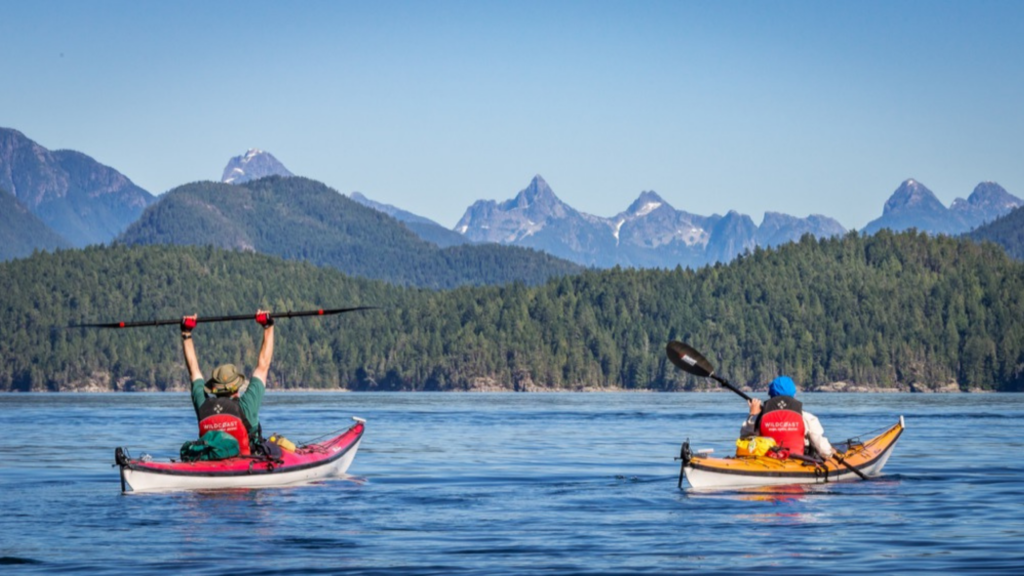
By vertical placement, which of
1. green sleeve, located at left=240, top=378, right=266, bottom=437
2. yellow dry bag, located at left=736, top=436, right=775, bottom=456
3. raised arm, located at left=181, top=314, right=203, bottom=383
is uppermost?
raised arm, located at left=181, top=314, right=203, bottom=383

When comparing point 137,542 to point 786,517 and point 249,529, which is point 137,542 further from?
point 786,517

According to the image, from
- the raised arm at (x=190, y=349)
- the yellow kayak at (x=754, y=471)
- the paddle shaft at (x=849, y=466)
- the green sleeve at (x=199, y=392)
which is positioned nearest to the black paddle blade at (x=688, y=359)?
the paddle shaft at (x=849, y=466)

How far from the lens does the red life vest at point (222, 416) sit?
1329 inches

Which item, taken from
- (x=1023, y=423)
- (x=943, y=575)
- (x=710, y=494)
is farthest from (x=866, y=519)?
(x=1023, y=423)

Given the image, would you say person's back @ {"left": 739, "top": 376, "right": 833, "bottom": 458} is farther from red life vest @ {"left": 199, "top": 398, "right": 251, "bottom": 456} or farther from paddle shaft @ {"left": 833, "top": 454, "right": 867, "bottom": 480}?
red life vest @ {"left": 199, "top": 398, "right": 251, "bottom": 456}

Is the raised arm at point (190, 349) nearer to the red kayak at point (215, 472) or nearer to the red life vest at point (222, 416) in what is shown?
the red life vest at point (222, 416)

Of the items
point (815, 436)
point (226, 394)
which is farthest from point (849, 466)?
point (226, 394)

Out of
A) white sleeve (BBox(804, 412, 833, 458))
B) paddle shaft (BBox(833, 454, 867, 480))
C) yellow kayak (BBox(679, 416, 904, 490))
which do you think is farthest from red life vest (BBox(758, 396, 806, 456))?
paddle shaft (BBox(833, 454, 867, 480))

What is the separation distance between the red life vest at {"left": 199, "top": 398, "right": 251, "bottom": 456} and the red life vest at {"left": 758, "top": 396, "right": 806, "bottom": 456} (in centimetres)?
1149

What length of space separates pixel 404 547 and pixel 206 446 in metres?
8.70

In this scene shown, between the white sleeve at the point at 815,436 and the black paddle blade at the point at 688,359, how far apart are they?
14.6 feet

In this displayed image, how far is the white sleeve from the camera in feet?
118

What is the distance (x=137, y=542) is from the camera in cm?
2727

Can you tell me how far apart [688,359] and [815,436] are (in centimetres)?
569
